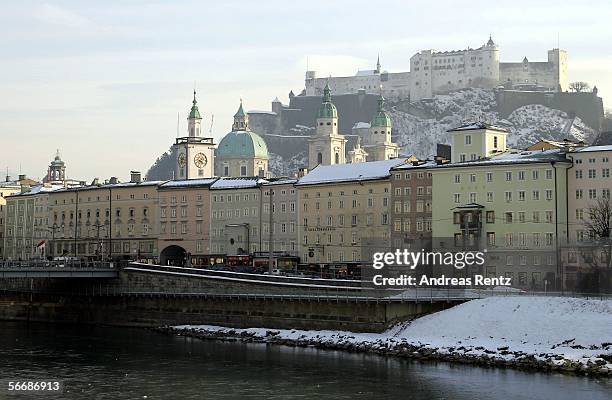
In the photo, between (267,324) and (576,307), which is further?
(267,324)

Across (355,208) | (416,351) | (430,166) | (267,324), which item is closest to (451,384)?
(416,351)

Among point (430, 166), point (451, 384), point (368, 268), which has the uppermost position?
point (430, 166)

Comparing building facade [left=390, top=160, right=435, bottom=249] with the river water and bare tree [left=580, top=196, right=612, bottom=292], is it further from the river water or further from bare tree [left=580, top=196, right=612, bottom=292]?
the river water

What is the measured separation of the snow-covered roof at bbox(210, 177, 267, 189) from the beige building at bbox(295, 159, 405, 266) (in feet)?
29.4

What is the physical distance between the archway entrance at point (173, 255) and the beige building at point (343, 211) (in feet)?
69.3

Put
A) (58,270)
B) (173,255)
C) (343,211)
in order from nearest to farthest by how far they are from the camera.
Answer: (58,270) < (343,211) < (173,255)

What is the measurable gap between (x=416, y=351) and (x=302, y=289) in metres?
18.1

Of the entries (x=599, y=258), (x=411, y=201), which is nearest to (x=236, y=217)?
(x=411, y=201)

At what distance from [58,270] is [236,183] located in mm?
46312

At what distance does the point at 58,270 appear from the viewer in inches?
3900

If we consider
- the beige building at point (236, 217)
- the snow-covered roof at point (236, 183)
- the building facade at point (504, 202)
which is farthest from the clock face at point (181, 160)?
the building facade at point (504, 202)

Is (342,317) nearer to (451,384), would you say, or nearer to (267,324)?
(267,324)

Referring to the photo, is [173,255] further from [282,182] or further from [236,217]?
[282,182]

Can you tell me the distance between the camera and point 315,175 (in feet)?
441
